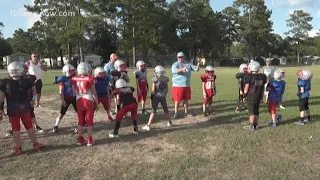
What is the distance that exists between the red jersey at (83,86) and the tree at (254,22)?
86.4 meters

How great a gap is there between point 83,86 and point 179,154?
97.8 inches

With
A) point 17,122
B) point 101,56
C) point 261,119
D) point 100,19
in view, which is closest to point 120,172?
point 17,122

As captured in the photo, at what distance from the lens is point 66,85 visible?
878 cm

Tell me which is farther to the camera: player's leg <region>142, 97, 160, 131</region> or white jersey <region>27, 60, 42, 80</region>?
white jersey <region>27, 60, 42, 80</region>

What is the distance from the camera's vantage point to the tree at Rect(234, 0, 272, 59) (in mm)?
89250

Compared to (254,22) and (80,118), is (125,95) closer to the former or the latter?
(80,118)

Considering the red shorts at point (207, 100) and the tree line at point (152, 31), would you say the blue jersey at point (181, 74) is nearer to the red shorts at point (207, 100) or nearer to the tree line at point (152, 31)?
the red shorts at point (207, 100)

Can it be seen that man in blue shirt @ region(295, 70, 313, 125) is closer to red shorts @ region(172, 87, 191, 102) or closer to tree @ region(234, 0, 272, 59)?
red shorts @ region(172, 87, 191, 102)

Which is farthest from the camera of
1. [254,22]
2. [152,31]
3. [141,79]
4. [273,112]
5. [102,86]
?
[254,22]

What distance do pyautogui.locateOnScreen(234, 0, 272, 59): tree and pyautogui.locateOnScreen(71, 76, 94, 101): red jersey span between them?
86377mm

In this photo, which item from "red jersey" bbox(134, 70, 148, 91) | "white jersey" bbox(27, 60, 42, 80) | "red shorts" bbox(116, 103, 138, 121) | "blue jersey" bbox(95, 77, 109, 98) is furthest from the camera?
"white jersey" bbox(27, 60, 42, 80)

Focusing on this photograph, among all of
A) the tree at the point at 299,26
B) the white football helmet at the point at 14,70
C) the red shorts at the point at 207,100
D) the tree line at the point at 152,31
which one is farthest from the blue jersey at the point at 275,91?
the tree at the point at 299,26

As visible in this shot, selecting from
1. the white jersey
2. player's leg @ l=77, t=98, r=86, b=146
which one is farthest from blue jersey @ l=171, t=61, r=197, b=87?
the white jersey

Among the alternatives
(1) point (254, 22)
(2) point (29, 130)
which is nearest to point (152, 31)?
(1) point (254, 22)
